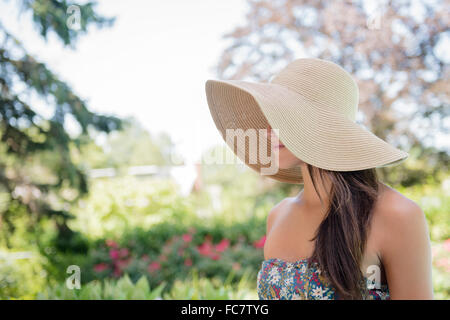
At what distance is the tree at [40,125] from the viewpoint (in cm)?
457

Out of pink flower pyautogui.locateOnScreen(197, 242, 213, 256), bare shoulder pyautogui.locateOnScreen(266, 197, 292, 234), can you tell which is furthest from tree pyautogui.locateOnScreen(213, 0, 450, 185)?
bare shoulder pyautogui.locateOnScreen(266, 197, 292, 234)

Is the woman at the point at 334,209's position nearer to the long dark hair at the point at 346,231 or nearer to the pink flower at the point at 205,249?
the long dark hair at the point at 346,231

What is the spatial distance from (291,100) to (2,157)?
5.32 metres

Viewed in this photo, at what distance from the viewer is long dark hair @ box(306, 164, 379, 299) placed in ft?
3.68

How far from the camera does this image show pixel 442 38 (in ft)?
26.0

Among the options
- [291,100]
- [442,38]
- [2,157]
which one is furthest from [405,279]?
[442,38]

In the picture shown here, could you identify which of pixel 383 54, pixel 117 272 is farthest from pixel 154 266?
pixel 383 54

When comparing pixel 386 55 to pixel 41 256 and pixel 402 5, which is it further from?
pixel 41 256

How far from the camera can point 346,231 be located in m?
1.14

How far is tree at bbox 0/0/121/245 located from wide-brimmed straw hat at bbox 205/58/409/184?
12.9 feet

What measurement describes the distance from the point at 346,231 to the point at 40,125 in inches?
188

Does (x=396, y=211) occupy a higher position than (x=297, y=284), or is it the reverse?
(x=396, y=211)

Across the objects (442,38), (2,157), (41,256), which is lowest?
(41,256)

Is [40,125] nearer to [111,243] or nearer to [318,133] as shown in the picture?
[111,243]
